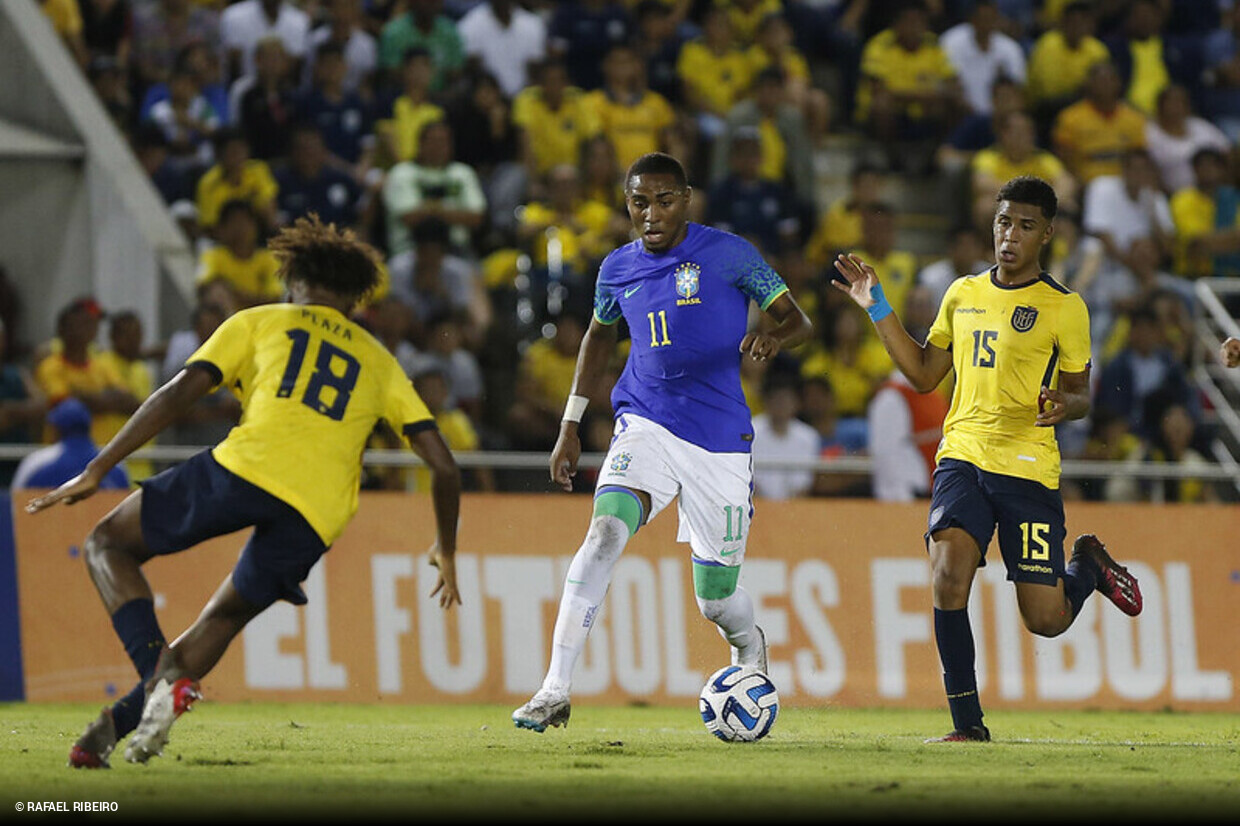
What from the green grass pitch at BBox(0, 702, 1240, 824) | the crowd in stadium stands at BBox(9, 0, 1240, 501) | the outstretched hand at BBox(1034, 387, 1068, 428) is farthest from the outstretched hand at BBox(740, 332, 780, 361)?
the crowd in stadium stands at BBox(9, 0, 1240, 501)

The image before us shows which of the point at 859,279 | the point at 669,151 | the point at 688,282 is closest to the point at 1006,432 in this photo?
the point at 859,279

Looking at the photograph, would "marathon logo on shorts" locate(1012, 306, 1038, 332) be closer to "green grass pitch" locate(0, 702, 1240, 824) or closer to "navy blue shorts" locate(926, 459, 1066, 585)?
"navy blue shorts" locate(926, 459, 1066, 585)

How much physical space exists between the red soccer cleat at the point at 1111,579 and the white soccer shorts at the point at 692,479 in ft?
6.41

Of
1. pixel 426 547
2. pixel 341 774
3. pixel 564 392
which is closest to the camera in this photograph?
pixel 341 774

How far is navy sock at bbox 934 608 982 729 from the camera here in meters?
9.10

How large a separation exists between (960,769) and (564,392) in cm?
733

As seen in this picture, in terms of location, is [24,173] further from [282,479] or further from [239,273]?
[282,479]

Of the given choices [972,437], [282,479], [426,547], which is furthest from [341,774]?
[426,547]

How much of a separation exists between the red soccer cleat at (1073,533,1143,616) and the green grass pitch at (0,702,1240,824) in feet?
2.35

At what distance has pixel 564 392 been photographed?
14758 mm

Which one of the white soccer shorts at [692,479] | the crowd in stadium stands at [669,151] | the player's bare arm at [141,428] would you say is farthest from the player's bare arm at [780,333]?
the crowd in stadium stands at [669,151]

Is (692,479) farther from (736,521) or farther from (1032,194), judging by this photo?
(1032,194)

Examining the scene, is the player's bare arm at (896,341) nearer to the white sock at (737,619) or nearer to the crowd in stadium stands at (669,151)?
the white sock at (737,619)

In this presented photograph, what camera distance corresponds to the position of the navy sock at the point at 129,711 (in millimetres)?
7273
